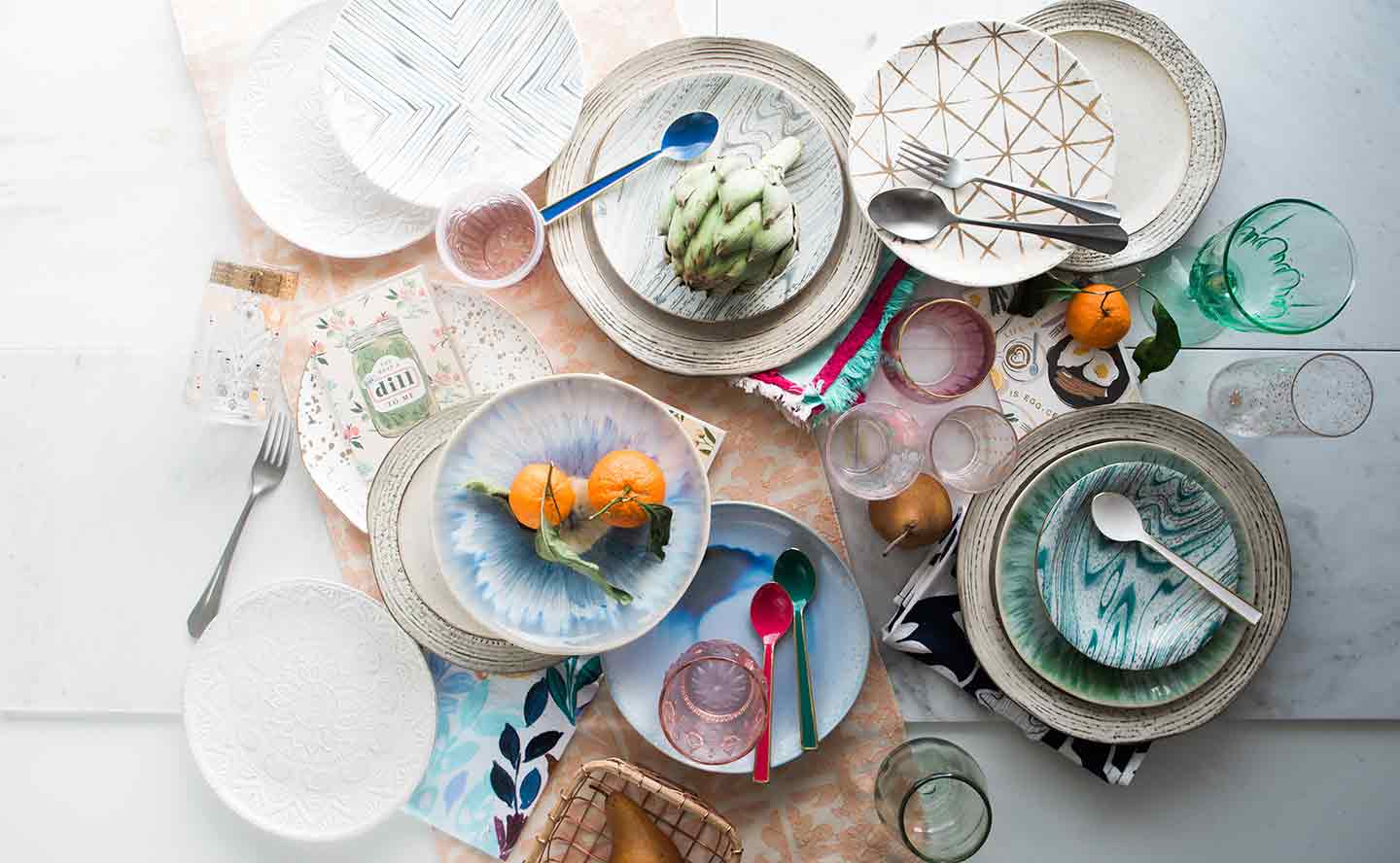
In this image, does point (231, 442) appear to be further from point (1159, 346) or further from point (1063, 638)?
point (1159, 346)

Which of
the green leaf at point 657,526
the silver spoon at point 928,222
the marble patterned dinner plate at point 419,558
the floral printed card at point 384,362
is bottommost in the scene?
the marble patterned dinner plate at point 419,558

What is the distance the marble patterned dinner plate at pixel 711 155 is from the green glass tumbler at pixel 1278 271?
46 centimetres

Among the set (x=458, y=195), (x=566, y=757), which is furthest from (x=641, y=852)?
(x=458, y=195)

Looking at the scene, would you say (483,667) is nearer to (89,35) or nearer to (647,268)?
(647,268)

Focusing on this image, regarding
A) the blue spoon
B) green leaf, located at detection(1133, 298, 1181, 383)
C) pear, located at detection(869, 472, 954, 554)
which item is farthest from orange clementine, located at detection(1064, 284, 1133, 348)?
the blue spoon

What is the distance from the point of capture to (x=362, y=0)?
107 centimetres

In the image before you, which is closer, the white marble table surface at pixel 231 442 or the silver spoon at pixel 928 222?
the silver spoon at pixel 928 222

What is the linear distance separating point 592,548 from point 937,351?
1.67 feet

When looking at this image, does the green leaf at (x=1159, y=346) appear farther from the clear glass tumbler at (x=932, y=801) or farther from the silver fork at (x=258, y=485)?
the silver fork at (x=258, y=485)

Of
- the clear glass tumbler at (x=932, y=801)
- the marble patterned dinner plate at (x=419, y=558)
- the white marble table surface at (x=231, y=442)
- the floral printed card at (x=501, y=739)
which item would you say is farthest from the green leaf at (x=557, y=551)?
the white marble table surface at (x=231, y=442)

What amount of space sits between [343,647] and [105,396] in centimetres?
46

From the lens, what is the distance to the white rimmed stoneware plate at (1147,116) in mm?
1100

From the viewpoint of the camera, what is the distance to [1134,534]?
1046mm

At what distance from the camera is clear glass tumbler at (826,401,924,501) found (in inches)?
42.6
